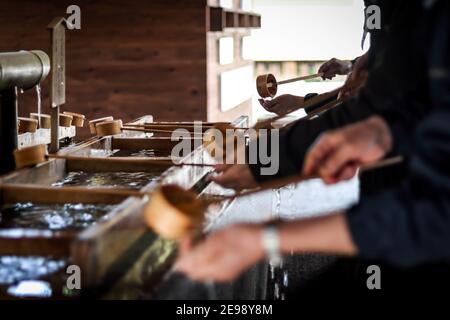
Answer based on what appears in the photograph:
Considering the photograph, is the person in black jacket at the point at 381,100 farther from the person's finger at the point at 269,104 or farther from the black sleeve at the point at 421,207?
the person's finger at the point at 269,104

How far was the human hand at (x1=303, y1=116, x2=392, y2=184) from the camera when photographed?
1.93 m

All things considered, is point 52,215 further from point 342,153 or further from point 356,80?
point 356,80

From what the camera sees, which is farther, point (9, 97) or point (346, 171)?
point (9, 97)

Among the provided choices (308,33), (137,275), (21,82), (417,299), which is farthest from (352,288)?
(308,33)

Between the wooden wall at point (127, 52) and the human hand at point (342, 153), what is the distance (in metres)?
6.56

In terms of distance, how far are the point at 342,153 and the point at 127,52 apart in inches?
275

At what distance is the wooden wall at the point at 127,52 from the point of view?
333 inches

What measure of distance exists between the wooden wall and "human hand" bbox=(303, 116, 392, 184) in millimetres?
6558

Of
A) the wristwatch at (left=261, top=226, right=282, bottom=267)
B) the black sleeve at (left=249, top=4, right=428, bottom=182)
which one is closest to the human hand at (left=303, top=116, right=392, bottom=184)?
the black sleeve at (left=249, top=4, right=428, bottom=182)

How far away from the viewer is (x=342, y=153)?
1.93 m

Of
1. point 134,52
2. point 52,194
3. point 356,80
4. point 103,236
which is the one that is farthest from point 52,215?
point 134,52

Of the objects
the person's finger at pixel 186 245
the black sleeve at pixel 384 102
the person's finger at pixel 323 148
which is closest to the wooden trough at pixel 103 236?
the person's finger at pixel 186 245

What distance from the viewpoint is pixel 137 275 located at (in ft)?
7.04

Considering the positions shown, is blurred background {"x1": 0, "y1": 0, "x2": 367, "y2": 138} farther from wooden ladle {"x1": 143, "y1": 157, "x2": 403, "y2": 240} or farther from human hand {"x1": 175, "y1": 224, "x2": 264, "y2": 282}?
human hand {"x1": 175, "y1": 224, "x2": 264, "y2": 282}
